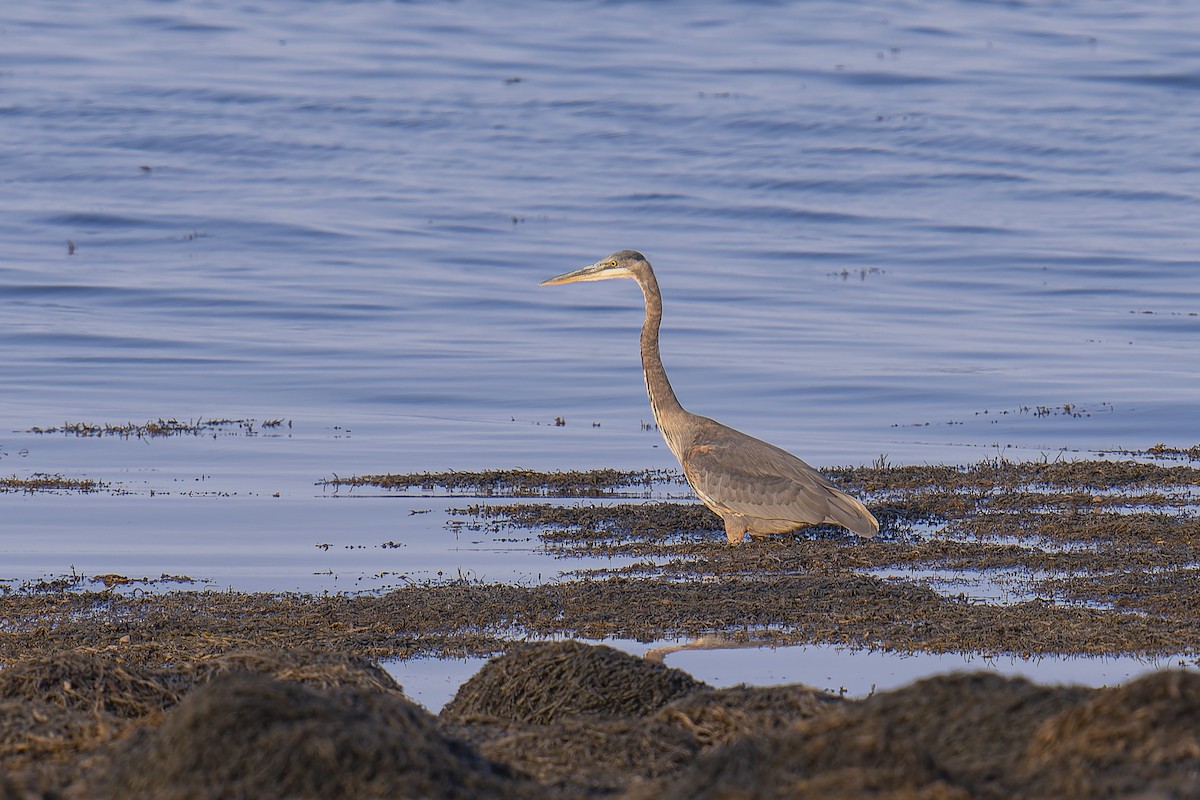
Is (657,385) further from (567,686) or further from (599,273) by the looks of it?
(567,686)

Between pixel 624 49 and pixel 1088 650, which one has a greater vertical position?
pixel 624 49

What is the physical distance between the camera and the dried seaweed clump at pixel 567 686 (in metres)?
6.52

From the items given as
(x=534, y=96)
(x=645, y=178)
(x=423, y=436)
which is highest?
(x=534, y=96)

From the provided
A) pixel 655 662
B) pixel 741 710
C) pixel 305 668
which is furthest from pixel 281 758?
pixel 655 662

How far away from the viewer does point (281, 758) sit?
4.53 metres

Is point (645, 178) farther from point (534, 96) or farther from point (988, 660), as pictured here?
point (988, 660)

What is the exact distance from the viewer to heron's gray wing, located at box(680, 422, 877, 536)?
10.8 m

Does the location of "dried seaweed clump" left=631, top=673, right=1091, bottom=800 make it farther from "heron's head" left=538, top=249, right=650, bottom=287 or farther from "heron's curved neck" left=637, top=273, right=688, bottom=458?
"heron's head" left=538, top=249, right=650, bottom=287

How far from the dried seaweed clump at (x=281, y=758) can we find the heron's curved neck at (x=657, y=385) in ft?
23.9

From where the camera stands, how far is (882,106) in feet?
132

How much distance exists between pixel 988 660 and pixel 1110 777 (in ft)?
11.1

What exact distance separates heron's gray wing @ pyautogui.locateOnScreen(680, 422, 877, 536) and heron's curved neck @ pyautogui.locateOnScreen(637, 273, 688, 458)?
0.58m

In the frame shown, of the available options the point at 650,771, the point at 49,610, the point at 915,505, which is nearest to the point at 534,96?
the point at 915,505

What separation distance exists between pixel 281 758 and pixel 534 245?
24.2 meters
